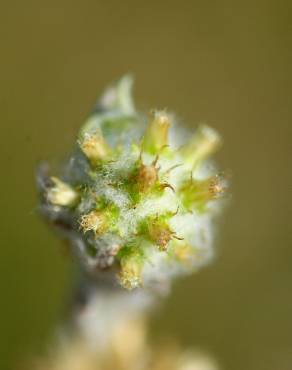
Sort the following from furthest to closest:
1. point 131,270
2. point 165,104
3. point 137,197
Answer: point 165,104 → point 131,270 → point 137,197

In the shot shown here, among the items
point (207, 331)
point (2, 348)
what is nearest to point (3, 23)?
point (2, 348)

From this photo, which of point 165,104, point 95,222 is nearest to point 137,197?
point 95,222

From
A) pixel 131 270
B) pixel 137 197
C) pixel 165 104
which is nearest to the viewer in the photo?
pixel 137 197

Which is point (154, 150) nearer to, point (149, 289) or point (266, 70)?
point (149, 289)

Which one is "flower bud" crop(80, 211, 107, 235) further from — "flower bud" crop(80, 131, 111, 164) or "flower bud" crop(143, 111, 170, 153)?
"flower bud" crop(143, 111, 170, 153)

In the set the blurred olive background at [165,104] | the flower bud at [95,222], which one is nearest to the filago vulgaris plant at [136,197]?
the flower bud at [95,222]

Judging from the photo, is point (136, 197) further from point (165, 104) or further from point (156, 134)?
point (165, 104)

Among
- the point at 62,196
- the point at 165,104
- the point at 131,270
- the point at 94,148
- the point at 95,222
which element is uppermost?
the point at 165,104

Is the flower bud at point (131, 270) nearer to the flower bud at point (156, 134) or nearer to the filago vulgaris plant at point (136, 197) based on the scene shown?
the filago vulgaris plant at point (136, 197)
